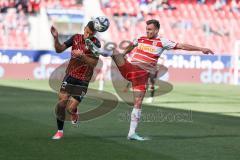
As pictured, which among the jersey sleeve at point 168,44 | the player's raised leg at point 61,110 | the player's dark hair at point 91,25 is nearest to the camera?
the player's dark hair at point 91,25

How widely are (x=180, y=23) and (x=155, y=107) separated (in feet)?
67.4

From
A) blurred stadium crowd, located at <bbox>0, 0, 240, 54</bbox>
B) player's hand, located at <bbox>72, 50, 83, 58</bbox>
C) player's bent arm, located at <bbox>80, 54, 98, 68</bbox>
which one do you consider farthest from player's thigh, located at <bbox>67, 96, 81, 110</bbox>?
blurred stadium crowd, located at <bbox>0, 0, 240, 54</bbox>

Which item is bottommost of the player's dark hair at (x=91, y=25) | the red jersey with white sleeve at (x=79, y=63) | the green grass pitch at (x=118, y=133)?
the green grass pitch at (x=118, y=133)

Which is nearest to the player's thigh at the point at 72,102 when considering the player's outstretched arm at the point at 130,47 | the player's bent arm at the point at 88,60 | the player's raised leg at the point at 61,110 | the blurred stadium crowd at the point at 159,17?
the player's raised leg at the point at 61,110

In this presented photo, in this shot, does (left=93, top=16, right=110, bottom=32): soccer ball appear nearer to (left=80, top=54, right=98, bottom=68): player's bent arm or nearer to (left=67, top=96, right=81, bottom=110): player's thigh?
(left=80, top=54, right=98, bottom=68): player's bent arm

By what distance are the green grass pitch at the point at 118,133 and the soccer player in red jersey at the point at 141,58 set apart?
25.7 inches

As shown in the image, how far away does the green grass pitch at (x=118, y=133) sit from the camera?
1109cm

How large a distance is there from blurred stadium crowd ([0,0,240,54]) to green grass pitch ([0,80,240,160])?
15837 millimetres

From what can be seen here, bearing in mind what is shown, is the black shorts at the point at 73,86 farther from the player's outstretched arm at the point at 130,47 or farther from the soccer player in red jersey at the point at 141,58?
the player's outstretched arm at the point at 130,47

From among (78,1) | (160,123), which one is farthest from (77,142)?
(78,1)

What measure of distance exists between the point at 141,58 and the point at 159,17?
95.9 feet

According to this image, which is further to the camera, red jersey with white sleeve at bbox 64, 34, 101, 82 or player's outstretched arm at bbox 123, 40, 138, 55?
player's outstretched arm at bbox 123, 40, 138, 55

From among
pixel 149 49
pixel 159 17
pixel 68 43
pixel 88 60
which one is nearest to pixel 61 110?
pixel 88 60

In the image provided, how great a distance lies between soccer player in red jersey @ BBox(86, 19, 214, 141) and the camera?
1301 cm
